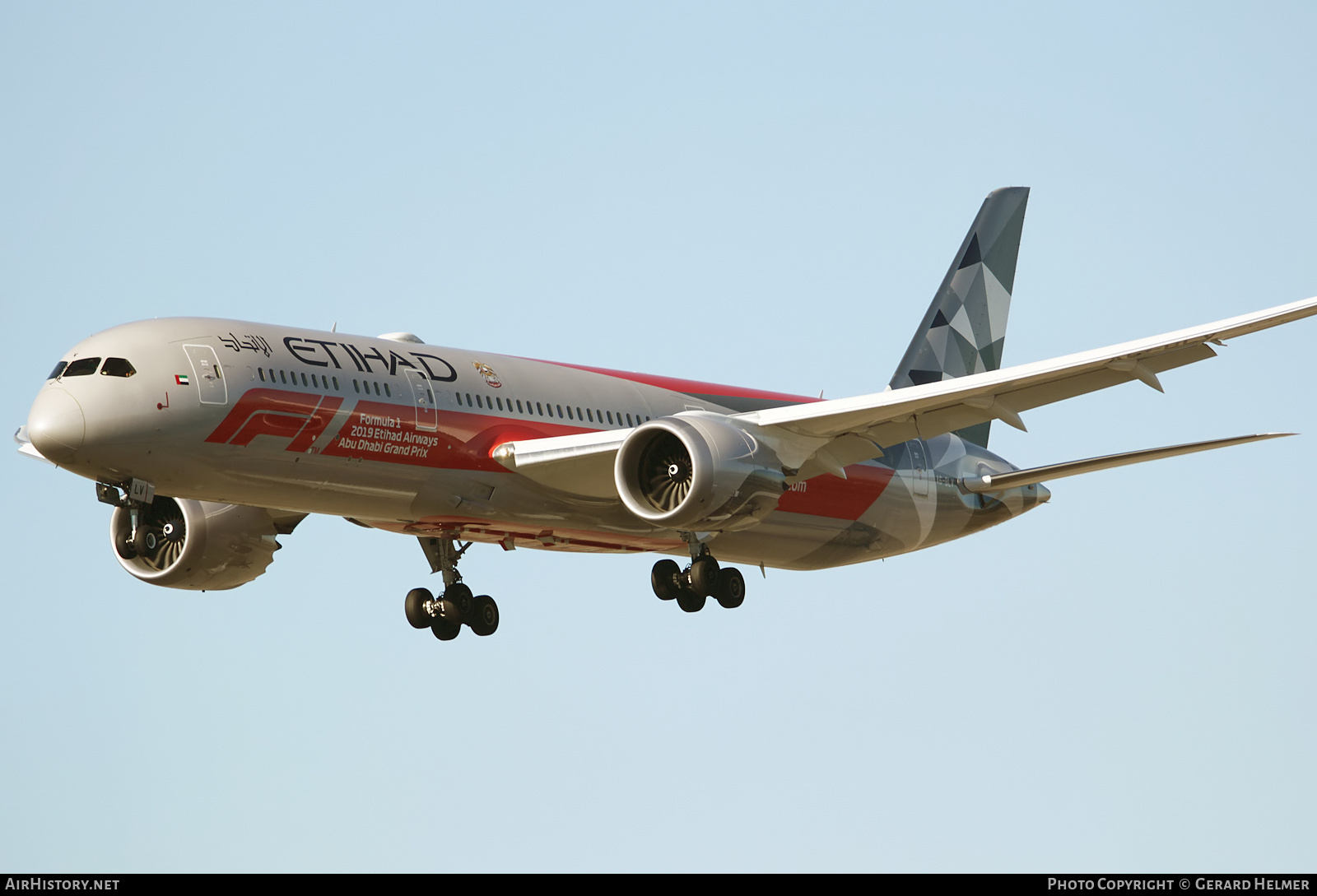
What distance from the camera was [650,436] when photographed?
→ 30984 mm

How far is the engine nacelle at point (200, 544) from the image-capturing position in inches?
1372

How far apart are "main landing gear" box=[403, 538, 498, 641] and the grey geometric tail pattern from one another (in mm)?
12436

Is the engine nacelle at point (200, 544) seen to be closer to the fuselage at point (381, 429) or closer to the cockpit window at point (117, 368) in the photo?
the fuselage at point (381, 429)

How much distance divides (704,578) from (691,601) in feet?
2.21

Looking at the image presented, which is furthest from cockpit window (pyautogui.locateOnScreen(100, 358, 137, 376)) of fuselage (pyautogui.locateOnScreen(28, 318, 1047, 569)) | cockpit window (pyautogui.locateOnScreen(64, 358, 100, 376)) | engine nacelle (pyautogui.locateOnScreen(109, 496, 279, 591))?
engine nacelle (pyautogui.locateOnScreen(109, 496, 279, 591))

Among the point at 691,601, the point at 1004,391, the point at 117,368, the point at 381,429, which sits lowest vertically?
the point at 117,368

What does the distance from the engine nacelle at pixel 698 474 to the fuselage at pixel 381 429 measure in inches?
71.5

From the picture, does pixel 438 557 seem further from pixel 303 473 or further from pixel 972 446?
pixel 972 446

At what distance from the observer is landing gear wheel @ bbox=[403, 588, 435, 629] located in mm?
34844

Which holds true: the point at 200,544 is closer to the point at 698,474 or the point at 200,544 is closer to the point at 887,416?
the point at 698,474

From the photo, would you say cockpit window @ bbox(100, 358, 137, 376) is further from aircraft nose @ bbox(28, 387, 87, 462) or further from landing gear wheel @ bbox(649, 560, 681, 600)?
landing gear wheel @ bbox(649, 560, 681, 600)

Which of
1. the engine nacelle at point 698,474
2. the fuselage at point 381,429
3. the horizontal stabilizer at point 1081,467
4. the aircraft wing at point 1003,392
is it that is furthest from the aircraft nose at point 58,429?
the horizontal stabilizer at point 1081,467

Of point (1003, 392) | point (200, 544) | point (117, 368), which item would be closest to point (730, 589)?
point (1003, 392)

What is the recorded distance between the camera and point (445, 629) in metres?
34.8
